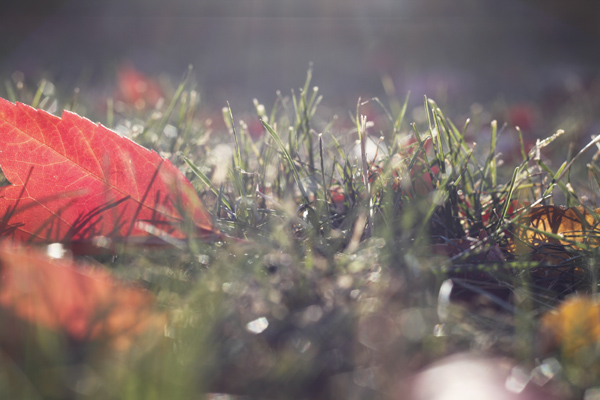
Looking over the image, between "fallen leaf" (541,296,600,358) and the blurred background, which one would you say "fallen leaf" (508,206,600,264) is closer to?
"fallen leaf" (541,296,600,358)

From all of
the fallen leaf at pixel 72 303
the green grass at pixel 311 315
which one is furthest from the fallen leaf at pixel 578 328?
the fallen leaf at pixel 72 303

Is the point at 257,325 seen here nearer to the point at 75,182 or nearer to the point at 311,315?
the point at 311,315

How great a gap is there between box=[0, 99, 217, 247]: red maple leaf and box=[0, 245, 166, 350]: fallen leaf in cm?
15

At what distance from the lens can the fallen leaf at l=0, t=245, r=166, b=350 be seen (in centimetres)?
37

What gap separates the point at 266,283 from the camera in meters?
0.47

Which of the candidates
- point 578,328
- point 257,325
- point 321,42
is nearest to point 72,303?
point 257,325

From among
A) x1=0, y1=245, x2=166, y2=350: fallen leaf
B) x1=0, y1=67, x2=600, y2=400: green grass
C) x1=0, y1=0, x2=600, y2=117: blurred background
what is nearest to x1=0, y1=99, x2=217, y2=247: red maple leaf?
x1=0, y1=67, x2=600, y2=400: green grass

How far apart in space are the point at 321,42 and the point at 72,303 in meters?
4.70

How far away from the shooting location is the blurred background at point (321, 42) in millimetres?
3510

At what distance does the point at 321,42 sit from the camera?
4.78m

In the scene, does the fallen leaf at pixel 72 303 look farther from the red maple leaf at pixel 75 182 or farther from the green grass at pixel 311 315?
the red maple leaf at pixel 75 182

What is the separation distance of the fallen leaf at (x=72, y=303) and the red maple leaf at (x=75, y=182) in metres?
0.15

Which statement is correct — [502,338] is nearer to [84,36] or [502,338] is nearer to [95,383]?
[95,383]

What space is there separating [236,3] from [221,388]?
16.7 ft
